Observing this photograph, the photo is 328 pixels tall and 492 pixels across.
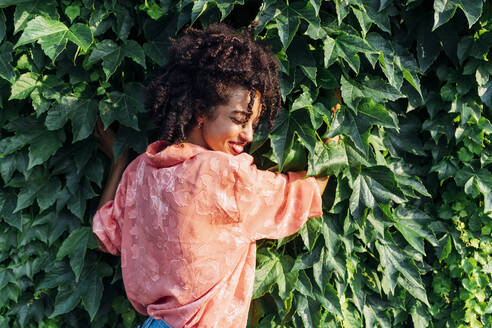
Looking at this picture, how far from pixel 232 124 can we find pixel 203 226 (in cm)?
35

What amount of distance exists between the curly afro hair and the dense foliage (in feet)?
0.25

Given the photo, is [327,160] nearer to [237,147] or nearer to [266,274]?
[237,147]

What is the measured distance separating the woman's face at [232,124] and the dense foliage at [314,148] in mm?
132

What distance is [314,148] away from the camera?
188 cm

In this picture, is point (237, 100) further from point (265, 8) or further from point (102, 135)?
point (102, 135)

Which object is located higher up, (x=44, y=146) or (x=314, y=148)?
(x=314, y=148)

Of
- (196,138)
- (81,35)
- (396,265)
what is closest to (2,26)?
(81,35)

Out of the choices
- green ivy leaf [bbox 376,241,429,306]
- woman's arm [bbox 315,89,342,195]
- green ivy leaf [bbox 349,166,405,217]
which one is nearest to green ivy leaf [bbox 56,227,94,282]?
woman's arm [bbox 315,89,342,195]

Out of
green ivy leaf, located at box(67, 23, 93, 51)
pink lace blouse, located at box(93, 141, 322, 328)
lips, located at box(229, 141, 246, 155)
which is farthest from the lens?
green ivy leaf, located at box(67, 23, 93, 51)

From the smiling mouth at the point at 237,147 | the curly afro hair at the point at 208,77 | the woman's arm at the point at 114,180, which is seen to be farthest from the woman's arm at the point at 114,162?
the smiling mouth at the point at 237,147

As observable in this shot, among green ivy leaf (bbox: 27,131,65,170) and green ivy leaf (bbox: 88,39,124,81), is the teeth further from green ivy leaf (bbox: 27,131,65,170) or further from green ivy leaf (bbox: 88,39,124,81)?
green ivy leaf (bbox: 27,131,65,170)

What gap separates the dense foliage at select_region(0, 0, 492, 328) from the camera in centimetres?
195

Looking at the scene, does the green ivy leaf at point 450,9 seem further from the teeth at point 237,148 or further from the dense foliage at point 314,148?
the teeth at point 237,148

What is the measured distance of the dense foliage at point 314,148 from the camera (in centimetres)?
195
